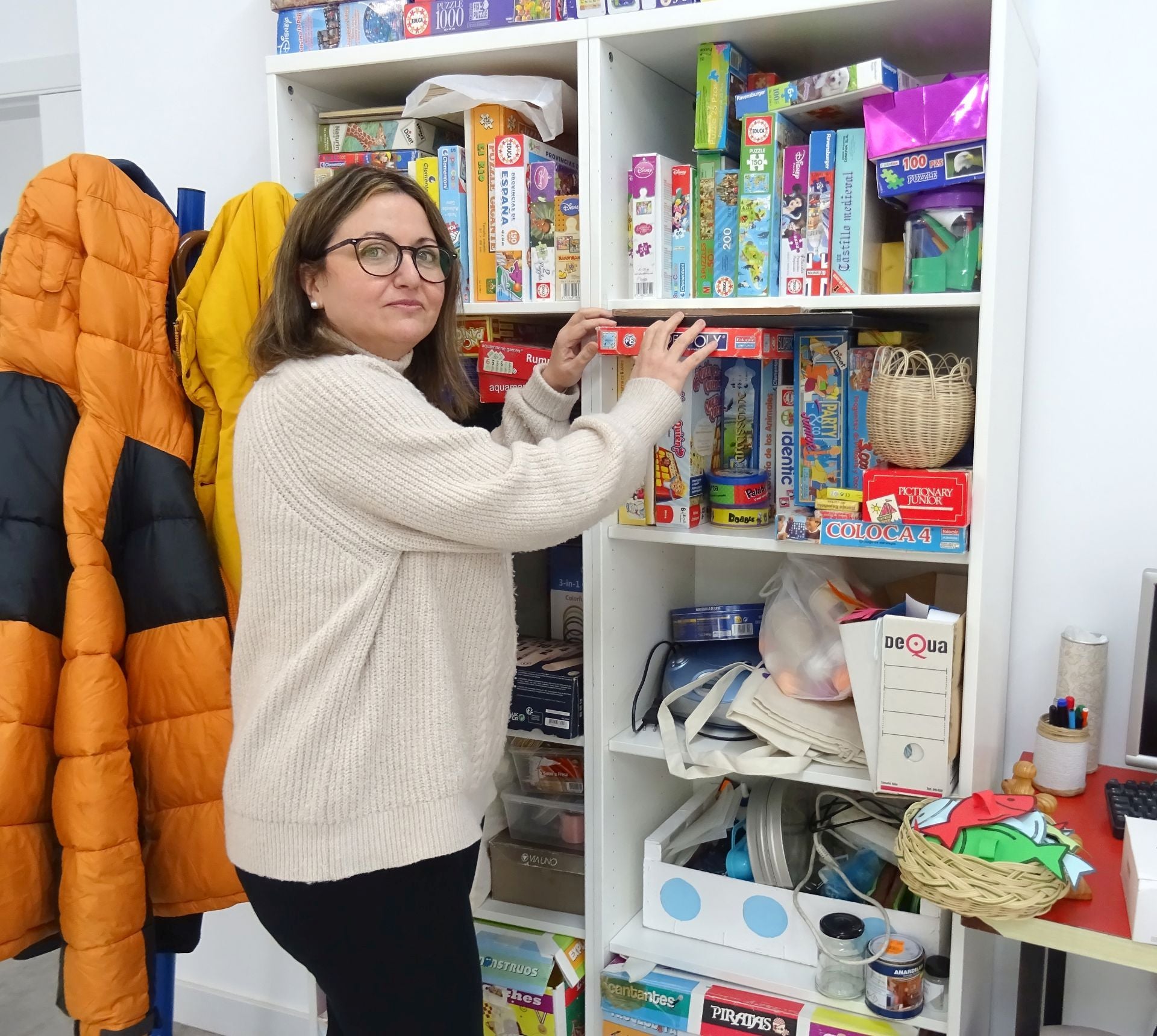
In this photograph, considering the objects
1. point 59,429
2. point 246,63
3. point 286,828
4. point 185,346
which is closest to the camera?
point 286,828

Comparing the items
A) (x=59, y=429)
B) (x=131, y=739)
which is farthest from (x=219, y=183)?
(x=131, y=739)

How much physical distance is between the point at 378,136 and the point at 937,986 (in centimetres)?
161

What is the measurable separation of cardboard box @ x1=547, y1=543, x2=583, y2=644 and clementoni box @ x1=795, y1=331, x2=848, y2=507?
49cm

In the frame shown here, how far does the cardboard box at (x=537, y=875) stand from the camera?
1882mm

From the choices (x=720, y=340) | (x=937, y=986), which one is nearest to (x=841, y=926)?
(x=937, y=986)

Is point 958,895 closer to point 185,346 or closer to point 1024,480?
point 1024,480

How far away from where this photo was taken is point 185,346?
1532mm

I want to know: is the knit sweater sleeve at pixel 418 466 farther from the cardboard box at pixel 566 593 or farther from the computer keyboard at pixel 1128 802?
the computer keyboard at pixel 1128 802

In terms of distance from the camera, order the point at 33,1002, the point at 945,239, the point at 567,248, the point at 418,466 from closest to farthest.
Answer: the point at 418,466 < the point at 945,239 < the point at 567,248 < the point at 33,1002

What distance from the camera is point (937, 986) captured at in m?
1.57

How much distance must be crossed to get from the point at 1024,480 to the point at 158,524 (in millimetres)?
1369

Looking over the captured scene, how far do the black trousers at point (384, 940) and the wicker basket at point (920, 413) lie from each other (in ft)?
2.59

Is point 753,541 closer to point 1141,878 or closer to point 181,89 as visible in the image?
point 1141,878

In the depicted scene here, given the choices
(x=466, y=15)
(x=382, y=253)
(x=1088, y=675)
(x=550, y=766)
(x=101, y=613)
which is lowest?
(x=550, y=766)
